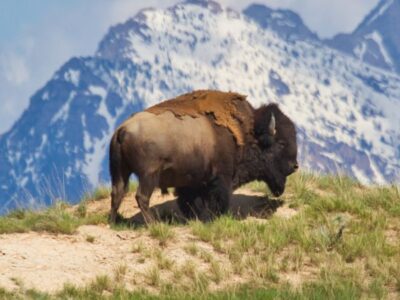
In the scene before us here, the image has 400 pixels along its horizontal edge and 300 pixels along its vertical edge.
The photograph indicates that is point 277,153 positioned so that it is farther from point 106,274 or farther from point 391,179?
point 106,274

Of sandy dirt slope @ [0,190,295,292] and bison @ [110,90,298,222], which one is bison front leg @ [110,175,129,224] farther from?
sandy dirt slope @ [0,190,295,292]

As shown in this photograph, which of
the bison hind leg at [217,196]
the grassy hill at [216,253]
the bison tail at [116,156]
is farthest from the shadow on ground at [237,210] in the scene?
the bison tail at [116,156]

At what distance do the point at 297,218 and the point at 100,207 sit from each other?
374cm

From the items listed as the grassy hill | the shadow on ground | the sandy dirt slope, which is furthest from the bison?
the sandy dirt slope

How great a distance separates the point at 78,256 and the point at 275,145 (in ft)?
17.2

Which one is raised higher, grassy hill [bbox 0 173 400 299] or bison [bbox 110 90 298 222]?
bison [bbox 110 90 298 222]

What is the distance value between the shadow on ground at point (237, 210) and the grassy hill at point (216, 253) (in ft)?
0.16

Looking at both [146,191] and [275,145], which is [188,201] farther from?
[275,145]

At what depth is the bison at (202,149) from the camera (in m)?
13.5

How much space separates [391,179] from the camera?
16391 mm

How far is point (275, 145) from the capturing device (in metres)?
15.7

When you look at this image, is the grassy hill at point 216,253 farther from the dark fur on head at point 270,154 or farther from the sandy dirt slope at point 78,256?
the dark fur on head at point 270,154

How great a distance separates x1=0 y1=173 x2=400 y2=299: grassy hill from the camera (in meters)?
10.3

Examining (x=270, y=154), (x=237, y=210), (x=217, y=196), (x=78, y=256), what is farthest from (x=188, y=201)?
(x=78, y=256)
